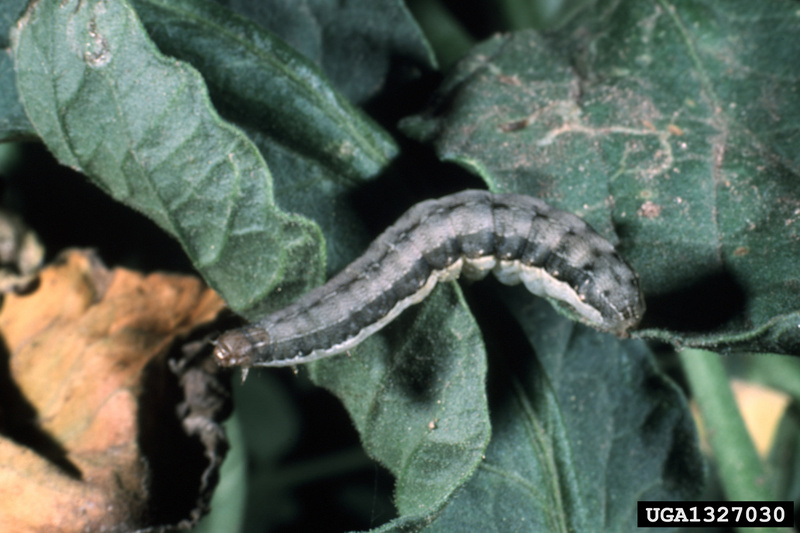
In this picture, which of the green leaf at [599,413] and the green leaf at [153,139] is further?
the green leaf at [599,413]

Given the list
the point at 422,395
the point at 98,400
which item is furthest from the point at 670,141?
the point at 98,400

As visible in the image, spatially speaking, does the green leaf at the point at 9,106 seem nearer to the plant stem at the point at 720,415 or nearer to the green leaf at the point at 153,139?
the green leaf at the point at 153,139

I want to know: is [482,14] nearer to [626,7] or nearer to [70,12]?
[626,7]

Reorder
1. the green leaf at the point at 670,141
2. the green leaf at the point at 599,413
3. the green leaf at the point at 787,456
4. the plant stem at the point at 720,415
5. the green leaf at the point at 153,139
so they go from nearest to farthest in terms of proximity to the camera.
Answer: the green leaf at the point at 153,139
the green leaf at the point at 670,141
the green leaf at the point at 599,413
the plant stem at the point at 720,415
the green leaf at the point at 787,456

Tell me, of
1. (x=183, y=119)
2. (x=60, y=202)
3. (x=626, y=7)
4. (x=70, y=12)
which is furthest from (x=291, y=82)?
(x=626, y=7)

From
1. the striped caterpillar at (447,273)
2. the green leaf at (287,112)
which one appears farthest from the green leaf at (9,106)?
the striped caterpillar at (447,273)
